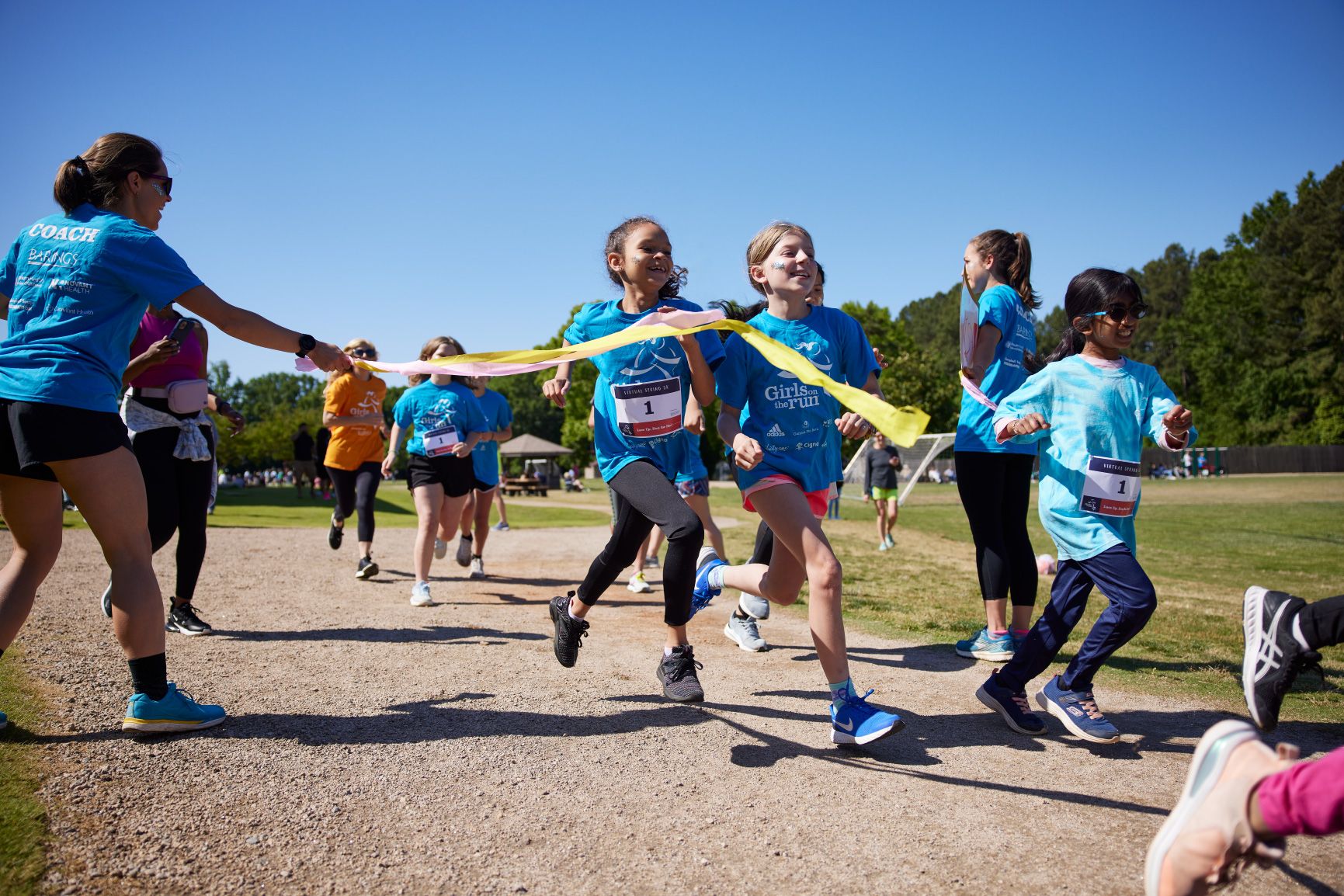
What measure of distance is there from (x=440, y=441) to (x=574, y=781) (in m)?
4.75

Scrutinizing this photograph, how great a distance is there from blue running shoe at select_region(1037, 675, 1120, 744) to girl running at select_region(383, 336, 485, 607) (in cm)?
491

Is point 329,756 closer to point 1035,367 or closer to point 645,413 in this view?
point 645,413

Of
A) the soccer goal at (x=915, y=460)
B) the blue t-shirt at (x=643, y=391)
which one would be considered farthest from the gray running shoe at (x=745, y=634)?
the soccer goal at (x=915, y=460)

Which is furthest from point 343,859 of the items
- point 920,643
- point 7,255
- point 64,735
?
point 920,643

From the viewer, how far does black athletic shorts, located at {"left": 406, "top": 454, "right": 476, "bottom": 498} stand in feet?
23.7

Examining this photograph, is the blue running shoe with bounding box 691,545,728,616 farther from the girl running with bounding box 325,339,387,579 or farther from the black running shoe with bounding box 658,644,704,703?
the girl running with bounding box 325,339,387,579

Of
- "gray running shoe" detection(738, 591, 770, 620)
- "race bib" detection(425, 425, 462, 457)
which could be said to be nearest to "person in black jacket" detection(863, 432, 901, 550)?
"race bib" detection(425, 425, 462, 457)

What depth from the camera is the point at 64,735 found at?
331cm

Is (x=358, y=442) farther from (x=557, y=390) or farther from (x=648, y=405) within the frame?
(x=648, y=405)

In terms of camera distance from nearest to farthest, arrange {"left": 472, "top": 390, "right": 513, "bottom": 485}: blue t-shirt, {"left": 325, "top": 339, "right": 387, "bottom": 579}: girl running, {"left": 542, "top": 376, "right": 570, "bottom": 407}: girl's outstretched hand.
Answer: {"left": 542, "top": 376, "right": 570, "bottom": 407}: girl's outstretched hand
{"left": 325, "top": 339, "right": 387, "bottom": 579}: girl running
{"left": 472, "top": 390, "right": 513, "bottom": 485}: blue t-shirt

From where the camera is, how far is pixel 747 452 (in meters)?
3.45

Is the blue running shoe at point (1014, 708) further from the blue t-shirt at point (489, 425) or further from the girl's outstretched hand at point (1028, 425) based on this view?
the blue t-shirt at point (489, 425)

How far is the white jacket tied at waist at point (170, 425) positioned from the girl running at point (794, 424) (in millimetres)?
3506

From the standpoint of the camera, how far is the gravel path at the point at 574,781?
2.36 meters
